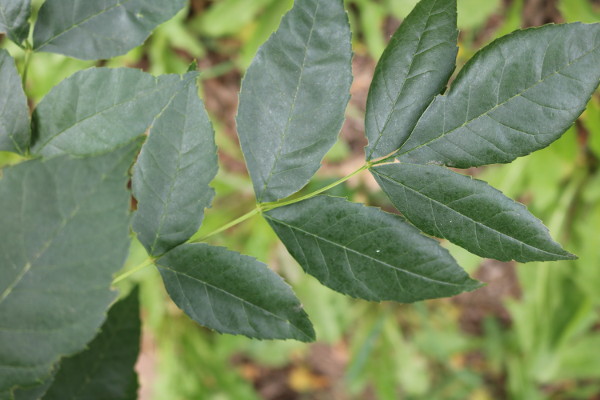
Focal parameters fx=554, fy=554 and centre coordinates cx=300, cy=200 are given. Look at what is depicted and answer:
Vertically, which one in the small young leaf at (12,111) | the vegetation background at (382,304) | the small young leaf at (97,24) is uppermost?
the small young leaf at (97,24)

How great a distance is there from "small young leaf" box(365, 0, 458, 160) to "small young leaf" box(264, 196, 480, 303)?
0.33 ft

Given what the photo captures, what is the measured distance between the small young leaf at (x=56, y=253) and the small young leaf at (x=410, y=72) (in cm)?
30

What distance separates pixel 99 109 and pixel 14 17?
6.1 inches

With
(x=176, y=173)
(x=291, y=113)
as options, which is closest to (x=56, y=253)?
(x=176, y=173)

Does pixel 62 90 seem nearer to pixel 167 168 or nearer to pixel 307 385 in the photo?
pixel 167 168

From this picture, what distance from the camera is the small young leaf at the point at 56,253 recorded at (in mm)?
475

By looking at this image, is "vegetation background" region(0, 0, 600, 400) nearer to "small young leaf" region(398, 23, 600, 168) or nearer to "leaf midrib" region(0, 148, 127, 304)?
"small young leaf" region(398, 23, 600, 168)

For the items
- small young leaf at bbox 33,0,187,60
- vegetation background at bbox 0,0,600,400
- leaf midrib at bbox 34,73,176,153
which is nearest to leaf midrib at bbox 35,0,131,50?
small young leaf at bbox 33,0,187,60

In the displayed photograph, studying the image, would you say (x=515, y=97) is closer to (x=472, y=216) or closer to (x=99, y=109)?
(x=472, y=216)

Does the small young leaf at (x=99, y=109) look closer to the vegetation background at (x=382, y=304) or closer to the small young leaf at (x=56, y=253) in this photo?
the small young leaf at (x=56, y=253)

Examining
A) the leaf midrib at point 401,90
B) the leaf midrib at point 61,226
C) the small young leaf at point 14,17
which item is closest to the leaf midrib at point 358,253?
the leaf midrib at point 401,90

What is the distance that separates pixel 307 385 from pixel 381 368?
75 centimetres

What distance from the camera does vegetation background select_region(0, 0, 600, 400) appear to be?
6.39 ft

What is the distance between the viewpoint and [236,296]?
24.5 inches
